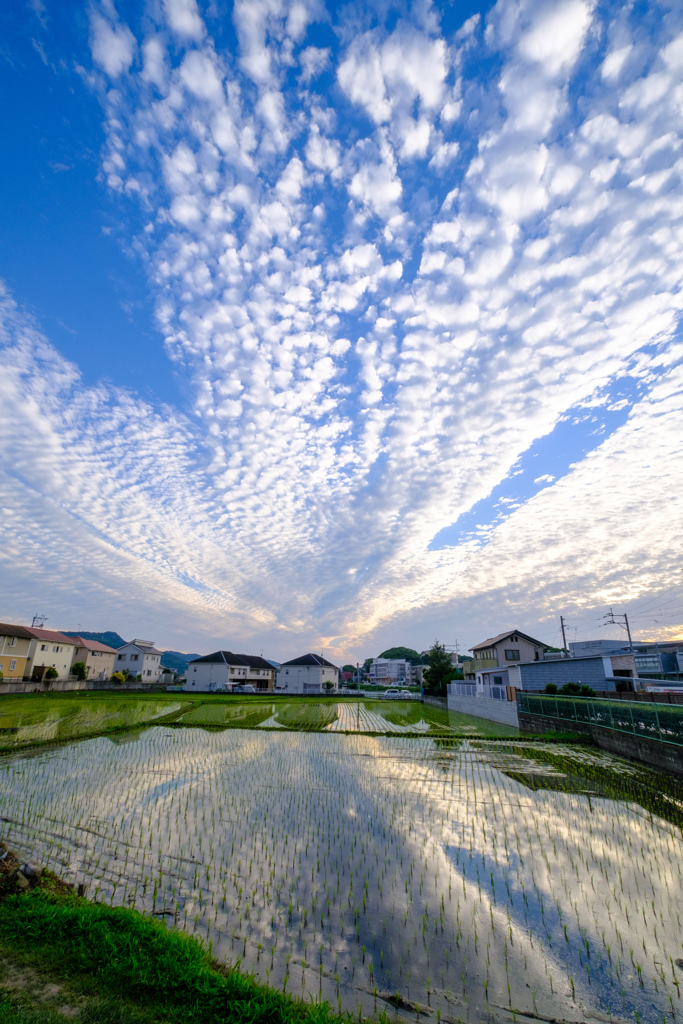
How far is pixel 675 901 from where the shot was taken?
7145 millimetres

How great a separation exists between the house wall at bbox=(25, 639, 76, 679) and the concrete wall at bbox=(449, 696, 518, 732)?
50.7 meters

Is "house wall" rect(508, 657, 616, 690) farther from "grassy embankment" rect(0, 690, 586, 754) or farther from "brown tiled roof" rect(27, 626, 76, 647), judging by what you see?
"brown tiled roof" rect(27, 626, 76, 647)

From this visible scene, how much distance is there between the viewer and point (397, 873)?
26.1ft

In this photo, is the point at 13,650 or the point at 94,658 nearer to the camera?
the point at 13,650

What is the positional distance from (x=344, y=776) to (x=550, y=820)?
6859mm

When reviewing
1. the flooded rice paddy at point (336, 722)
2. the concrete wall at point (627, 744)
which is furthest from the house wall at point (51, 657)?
the concrete wall at point (627, 744)

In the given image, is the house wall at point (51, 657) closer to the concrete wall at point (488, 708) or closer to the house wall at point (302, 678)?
the house wall at point (302, 678)

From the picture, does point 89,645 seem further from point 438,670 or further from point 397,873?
point 397,873

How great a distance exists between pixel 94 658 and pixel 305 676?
3466cm

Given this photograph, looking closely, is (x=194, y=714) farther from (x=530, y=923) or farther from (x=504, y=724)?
(x=530, y=923)

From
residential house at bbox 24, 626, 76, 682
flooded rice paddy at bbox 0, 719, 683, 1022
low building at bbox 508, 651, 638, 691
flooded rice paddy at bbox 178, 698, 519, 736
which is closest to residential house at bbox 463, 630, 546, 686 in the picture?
low building at bbox 508, 651, 638, 691

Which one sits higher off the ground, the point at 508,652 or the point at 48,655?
the point at 508,652

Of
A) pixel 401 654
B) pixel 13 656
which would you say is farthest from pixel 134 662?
pixel 401 654

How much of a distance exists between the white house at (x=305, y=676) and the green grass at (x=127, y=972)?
7144cm
